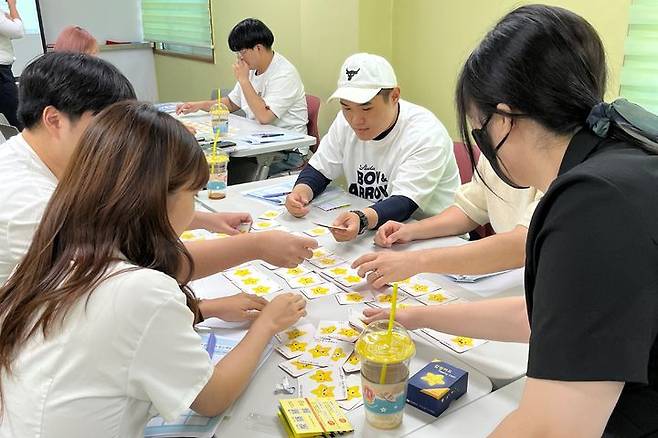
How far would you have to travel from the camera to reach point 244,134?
336cm

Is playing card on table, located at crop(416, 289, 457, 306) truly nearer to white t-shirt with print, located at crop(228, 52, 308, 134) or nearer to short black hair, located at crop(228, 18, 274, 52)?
white t-shirt with print, located at crop(228, 52, 308, 134)

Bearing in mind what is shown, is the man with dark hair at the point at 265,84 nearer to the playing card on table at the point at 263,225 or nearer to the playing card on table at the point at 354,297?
the playing card on table at the point at 263,225

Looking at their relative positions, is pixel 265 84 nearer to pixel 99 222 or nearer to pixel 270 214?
pixel 270 214

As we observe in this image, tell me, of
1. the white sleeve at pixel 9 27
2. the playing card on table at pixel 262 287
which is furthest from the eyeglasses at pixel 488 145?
the white sleeve at pixel 9 27

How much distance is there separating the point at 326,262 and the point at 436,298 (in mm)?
367

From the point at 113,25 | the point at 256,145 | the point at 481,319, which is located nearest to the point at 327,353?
the point at 481,319

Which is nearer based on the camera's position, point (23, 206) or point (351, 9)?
point (23, 206)

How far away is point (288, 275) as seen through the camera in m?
1.58

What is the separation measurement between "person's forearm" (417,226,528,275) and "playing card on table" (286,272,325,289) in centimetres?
28

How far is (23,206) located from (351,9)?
288 cm

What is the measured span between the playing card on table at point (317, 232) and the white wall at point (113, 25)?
440 cm

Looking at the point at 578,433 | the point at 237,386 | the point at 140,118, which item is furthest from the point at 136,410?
the point at 578,433

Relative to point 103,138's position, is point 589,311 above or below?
below

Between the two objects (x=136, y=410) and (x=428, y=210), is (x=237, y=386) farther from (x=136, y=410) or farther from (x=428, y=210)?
(x=428, y=210)
